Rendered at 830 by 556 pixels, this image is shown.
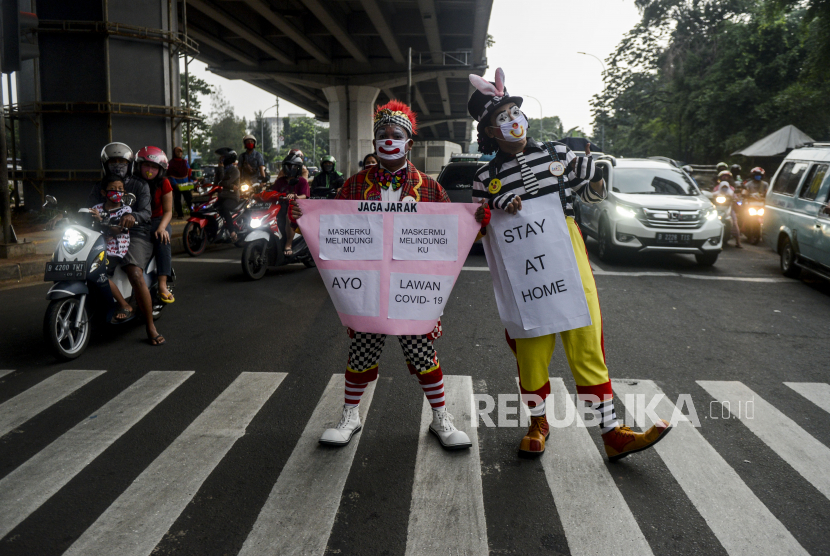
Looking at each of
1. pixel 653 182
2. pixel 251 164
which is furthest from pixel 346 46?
pixel 653 182

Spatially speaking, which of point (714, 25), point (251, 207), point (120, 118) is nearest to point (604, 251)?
point (251, 207)

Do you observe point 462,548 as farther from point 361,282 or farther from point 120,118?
point 120,118

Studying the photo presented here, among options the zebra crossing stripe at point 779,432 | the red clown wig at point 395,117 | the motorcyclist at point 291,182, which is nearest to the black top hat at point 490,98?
the red clown wig at point 395,117

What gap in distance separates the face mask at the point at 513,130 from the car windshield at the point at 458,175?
31.1 ft

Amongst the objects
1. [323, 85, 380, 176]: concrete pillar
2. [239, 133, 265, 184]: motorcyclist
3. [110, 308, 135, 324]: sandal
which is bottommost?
[110, 308, 135, 324]: sandal

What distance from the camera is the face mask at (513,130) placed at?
383cm

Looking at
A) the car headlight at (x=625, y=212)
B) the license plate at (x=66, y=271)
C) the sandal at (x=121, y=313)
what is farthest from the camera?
the car headlight at (x=625, y=212)

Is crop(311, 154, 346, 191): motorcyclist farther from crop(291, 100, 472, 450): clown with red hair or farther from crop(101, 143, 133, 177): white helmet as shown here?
crop(291, 100, 472, 450): clown with red hair

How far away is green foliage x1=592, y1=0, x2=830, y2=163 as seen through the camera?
30.7 meters

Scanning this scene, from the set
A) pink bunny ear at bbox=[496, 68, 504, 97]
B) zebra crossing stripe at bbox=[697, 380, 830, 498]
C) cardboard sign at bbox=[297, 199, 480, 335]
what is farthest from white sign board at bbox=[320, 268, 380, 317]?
zebra crossing stripe at bbox=[697, 380, 830, 498]

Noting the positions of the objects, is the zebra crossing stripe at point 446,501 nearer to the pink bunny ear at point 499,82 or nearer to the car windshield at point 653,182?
the pink bunny ear at point 499,82

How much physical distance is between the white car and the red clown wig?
25.7 feet

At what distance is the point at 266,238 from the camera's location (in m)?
10.1

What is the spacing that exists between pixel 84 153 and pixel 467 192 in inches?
372
